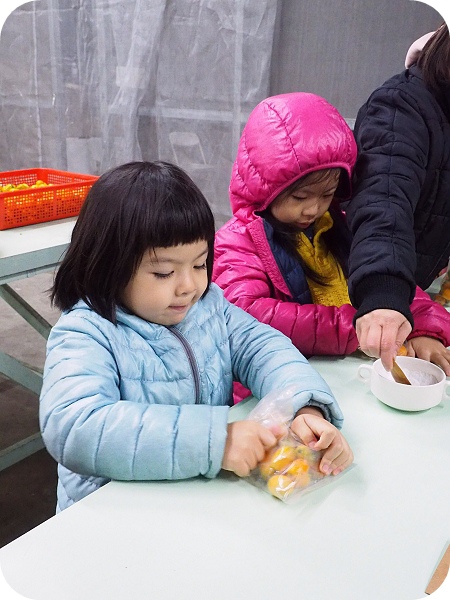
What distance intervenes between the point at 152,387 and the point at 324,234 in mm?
650

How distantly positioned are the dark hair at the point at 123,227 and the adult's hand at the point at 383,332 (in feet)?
1.02

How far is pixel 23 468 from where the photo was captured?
2133 millimetres

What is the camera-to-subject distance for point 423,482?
76cm

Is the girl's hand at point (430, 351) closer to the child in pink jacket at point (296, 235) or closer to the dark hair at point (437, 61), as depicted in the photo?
the child in pink jacket at point (296, 235)

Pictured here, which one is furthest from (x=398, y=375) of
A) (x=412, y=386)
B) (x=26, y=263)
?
(x=26, y=263)

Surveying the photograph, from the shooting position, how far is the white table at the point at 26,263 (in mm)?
1671

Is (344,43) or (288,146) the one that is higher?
(344,43)

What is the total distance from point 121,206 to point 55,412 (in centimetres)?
32

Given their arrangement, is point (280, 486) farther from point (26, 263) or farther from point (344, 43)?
point (344, 43)

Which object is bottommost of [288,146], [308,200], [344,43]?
[308,200]

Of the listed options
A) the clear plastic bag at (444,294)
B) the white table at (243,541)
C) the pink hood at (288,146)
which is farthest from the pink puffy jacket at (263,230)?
the white table at (243,541)

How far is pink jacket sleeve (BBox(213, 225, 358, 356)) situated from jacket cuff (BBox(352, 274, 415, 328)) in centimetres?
12

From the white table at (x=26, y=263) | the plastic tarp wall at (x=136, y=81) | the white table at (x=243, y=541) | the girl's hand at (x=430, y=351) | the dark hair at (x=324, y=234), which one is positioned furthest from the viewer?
the plastic tarp wall at (x=136, y=81)

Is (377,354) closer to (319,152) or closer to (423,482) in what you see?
(423,482)
